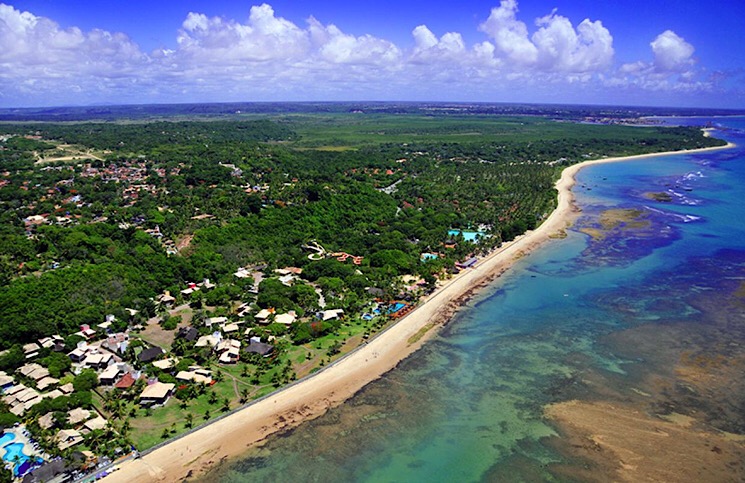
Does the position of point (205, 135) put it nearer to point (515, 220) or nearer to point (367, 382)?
point (515, 220)

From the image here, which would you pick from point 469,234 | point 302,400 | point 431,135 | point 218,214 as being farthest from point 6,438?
point 431,135

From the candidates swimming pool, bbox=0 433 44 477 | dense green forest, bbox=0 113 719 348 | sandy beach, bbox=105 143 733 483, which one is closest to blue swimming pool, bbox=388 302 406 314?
sandy beach, bbox=105 143 733 483

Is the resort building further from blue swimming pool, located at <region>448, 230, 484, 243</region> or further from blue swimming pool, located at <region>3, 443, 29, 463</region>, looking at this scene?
blue swimming pool, located at <region>448, 230, 484, 243</region>

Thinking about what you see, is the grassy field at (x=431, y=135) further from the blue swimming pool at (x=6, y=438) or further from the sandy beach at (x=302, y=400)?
the blue swimming pool at (x=6, y=438)

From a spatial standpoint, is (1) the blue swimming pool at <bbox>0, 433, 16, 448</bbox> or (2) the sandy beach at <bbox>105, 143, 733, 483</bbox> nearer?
(1) the blue swimming pool at <bbox>0, 433, 16, 448</bbox>

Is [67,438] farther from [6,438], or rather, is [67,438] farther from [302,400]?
[302,400]

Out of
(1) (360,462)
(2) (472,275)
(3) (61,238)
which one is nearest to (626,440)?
(1) (360,462)
